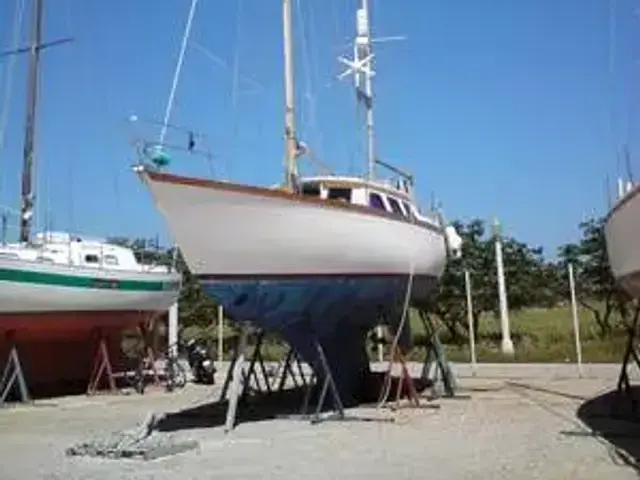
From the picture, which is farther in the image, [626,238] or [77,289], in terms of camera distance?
[77,289]

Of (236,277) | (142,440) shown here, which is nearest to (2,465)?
(142,440)

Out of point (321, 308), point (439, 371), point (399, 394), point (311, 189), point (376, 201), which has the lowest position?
point (399, 394)

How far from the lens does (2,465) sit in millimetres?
11852

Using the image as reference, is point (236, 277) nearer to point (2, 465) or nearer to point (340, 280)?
point (340, 280)

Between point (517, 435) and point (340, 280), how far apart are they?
13.4 feet

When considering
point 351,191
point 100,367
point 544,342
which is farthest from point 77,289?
point 544,342

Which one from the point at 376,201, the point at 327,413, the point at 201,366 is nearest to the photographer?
the point at 327,413

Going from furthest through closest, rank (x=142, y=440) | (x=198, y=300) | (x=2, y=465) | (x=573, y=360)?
(x=198, y=300)
(x=573, y=360)
(x=142, y=440)
(x=2, y=465)

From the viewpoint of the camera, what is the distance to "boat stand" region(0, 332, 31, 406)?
20.7 meters

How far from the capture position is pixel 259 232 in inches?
586

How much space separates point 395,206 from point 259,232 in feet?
13.7

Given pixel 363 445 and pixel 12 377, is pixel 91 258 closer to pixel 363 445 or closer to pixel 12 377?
pixel 12 377

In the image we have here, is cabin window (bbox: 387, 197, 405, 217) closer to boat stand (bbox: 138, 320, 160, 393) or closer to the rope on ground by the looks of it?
the rope on ground

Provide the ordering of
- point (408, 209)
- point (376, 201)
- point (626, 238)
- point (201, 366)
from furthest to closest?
point (201, 366), point (408, 209), point (376, 201), point (626, 238)
